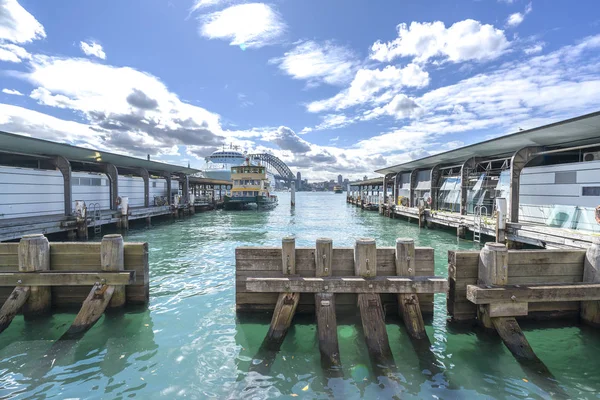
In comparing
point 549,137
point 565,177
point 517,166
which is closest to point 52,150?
point 517,166

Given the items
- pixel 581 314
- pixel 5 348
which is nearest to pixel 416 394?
pixel 581 314

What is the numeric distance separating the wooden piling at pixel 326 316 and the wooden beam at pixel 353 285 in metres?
0.18

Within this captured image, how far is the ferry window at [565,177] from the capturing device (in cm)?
1272

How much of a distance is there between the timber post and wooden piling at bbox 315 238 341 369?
4.83m

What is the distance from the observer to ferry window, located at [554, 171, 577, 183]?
1272 cm

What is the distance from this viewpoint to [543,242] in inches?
439

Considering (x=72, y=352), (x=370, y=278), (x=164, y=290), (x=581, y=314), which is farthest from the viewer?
(x=164, y=290)

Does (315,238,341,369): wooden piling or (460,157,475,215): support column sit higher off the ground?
(460,157,475,215): support column

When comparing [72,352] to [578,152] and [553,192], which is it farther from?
[578,152]

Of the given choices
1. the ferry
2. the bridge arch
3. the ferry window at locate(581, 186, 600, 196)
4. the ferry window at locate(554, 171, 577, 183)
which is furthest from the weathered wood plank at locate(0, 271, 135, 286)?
the bridge arch

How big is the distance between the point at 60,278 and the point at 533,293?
8.70 metres

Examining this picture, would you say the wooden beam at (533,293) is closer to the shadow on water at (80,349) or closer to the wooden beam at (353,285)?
the wooden beam at (353,285)

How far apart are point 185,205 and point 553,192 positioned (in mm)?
31454

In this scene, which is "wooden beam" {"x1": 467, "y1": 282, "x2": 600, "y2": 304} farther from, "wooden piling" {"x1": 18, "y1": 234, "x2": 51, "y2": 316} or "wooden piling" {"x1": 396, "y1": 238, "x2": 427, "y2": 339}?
"wooden piling" {"x1": 18, "y1": 234, "x2": 51, "y2": 316}
